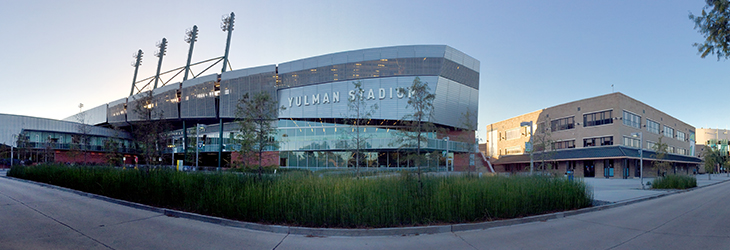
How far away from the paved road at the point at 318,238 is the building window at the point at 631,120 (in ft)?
137

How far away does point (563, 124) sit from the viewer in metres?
52.5

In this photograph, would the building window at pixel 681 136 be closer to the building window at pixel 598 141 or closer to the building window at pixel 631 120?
the building window at pixel 631 120

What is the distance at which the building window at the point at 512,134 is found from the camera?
6188 centimetres

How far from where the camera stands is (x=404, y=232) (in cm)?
855

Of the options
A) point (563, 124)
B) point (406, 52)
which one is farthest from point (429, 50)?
point (563, 124)

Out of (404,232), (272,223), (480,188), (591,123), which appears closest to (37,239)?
(272,223)

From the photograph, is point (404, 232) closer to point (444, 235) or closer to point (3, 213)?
point (444, 235)

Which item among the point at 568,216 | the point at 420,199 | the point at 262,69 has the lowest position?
the point at 568,216

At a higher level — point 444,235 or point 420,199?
point 420,199

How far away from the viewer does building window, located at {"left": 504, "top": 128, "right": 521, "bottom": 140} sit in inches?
2436

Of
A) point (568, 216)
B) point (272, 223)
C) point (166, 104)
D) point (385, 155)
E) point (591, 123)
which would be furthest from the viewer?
point (166, 104)

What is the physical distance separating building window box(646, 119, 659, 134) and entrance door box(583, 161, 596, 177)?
12289 mm

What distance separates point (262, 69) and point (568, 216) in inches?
1771

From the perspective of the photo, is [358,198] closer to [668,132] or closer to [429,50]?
[429,50]
